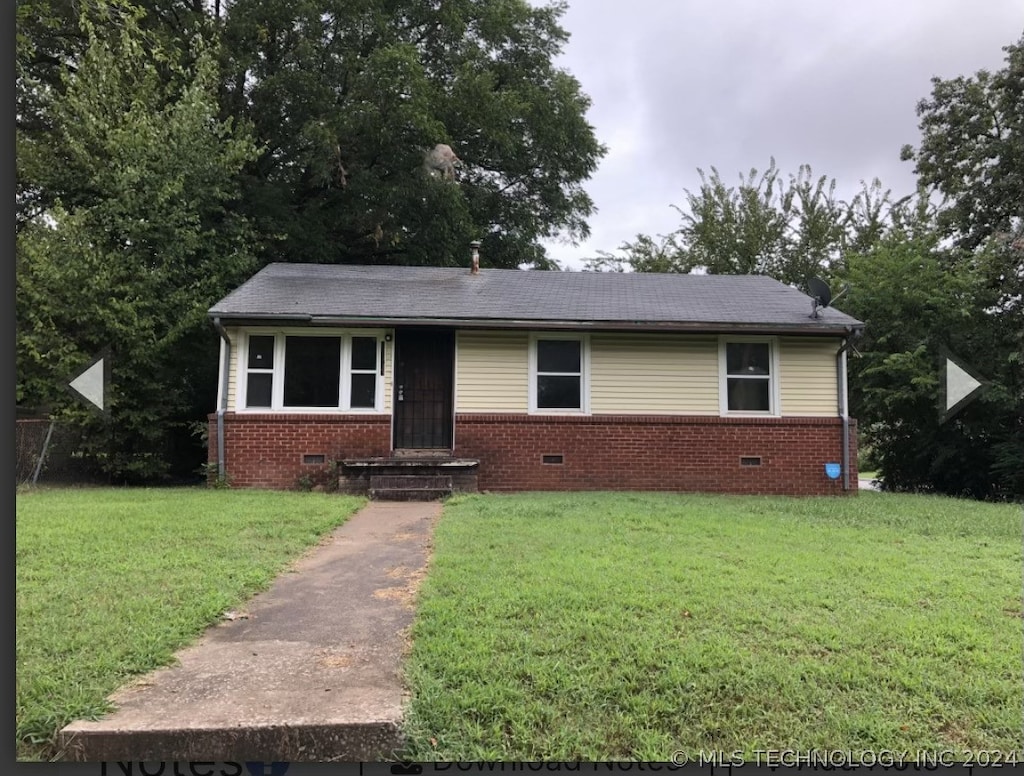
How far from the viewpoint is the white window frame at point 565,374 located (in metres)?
10.6

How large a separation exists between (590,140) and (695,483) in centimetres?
1527

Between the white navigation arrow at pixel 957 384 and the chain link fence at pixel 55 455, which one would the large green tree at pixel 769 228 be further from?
the chain link fence at pixel 55 455

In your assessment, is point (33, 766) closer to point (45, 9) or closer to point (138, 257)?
point (45, 9)

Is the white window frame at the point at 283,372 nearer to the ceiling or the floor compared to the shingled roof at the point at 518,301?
nearer to the floor

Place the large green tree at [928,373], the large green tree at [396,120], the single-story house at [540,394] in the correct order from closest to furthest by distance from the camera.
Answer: the single-story house at [540,394] < the large green tree at [928,373] < the large green tree at [396,120]

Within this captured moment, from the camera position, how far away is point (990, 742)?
8.04 feet

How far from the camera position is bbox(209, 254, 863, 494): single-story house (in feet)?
33.2

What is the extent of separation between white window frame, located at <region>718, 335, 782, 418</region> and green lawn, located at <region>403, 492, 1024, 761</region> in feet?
15.8

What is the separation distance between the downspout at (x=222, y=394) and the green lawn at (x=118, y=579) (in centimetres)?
207

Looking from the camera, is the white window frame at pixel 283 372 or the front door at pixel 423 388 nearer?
the white window frame at pixel 283 372

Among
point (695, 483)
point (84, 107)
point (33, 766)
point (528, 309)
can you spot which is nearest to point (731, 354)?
point (695, 483)

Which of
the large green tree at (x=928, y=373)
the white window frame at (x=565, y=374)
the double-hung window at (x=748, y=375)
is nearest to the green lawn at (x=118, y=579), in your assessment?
the white window frame at (x=565, y=374)

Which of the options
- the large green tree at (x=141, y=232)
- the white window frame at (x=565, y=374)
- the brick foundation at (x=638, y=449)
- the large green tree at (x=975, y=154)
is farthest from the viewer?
the large green tree at (x=975, y=154)

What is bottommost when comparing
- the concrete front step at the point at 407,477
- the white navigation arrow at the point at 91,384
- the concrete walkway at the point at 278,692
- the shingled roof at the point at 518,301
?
the concrete walkway at the point at 278,692
